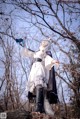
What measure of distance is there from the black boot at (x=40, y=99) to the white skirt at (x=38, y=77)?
142mm

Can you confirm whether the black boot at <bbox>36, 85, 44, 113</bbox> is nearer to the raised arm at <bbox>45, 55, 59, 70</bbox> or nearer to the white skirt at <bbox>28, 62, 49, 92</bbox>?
the white skirt at <bbox>28, 62, 49, 92</bbox>

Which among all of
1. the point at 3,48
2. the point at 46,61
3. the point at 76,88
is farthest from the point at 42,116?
the point at 3,48

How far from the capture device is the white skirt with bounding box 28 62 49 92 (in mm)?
6377

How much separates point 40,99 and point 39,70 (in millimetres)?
831

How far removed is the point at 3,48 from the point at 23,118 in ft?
21.8

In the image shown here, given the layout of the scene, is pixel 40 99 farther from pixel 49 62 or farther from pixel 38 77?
pixel 49 62

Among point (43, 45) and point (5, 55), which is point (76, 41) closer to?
point (43, 45)

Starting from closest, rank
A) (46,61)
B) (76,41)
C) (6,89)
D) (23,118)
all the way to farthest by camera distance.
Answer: (23,118)
(46,61)
(76,41)
(6,89)

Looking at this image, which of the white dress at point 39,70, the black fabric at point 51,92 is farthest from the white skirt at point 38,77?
the black fabric at point 51,92

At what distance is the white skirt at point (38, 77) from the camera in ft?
20.9

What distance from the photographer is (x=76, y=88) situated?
9.53 m

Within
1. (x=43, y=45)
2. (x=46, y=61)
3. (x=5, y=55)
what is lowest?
(x=46, y=61)

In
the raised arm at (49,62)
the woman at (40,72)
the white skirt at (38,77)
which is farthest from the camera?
the raised arm at (49,62)

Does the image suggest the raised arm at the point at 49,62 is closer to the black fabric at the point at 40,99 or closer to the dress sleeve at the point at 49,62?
the dress sleeve at the point at 49,62
